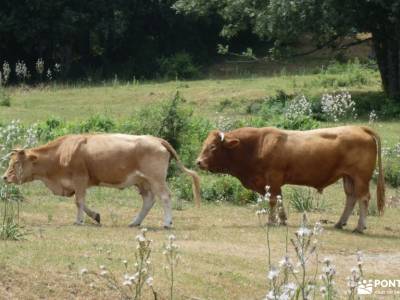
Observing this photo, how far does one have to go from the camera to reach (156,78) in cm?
3981

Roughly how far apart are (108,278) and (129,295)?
10.1 inches

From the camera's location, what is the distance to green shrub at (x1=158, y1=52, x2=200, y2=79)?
131 feet

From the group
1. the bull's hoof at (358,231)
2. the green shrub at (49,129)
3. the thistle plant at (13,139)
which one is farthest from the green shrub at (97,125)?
the bull's hoof at (358,231)

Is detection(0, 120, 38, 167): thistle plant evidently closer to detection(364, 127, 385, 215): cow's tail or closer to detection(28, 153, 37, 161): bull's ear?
detection(28, 153, 37, 161): bull's ear

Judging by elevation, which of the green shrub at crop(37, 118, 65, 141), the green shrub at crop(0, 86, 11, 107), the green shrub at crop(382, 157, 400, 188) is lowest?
the green shrub at crop(382, 157, 400, 188)

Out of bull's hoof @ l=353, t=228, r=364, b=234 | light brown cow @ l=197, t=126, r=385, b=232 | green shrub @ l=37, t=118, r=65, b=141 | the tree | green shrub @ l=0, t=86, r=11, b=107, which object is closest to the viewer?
bull's hoof @ l=353, t=228, r=364, b=234

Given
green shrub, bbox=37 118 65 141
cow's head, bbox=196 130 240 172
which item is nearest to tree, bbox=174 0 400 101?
green shrub, bbox=37 118 65 141

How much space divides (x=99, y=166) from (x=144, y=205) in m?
0.82

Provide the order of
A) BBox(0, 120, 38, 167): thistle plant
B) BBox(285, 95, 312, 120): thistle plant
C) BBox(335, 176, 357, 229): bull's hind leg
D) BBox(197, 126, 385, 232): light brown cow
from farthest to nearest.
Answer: BBox(285, 95, 312, 120): thistle plant, BBox(0, 120, 38, 167): thistle plant, BBox(335, 176, 357, 229): bull's hind leg, BBox(197, 126, 385, 232): light brown cow

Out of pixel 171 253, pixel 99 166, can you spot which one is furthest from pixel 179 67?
pixel 171 253

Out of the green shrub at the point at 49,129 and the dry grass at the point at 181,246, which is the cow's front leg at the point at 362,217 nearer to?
the dry grass at the point at 181,246

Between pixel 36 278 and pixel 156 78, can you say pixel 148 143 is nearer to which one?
pixel 36 278

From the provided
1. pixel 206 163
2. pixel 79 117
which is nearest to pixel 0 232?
pixel 206 163

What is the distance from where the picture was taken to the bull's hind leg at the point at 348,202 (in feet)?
53.5
